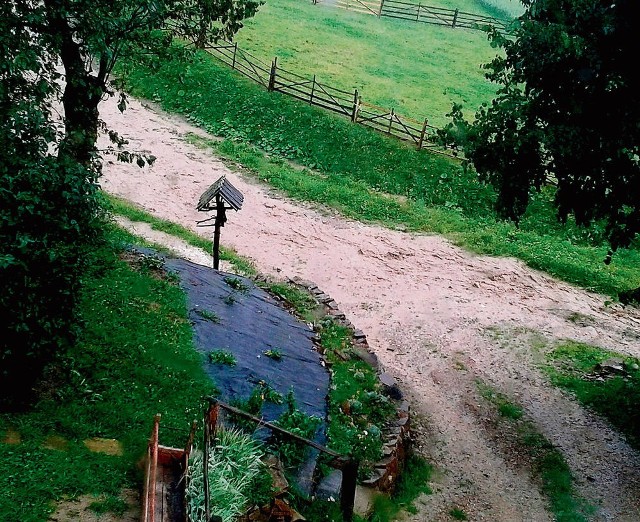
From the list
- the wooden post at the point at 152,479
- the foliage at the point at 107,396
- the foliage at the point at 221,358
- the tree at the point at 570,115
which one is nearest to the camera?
the wooden post at the point at 152,479

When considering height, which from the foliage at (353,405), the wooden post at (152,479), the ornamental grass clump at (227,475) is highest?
the wooden post at (152,479)

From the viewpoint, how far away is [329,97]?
86.6ft

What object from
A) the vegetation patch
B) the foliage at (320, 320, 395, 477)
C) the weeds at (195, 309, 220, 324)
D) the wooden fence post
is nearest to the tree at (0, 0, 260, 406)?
the weeds at (195, 309, 220, 324)

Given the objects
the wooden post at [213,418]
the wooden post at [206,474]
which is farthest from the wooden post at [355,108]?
the wooden post at [206,474]

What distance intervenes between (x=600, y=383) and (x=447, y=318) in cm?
386

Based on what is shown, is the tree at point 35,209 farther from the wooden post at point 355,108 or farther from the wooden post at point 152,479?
the wooden post at point 355,108

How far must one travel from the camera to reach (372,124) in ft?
83.1

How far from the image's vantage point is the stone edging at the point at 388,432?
9.81 m

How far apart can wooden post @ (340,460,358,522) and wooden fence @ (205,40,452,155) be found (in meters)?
18.0

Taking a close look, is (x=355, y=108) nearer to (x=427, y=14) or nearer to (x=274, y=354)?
(x=274, y=354)

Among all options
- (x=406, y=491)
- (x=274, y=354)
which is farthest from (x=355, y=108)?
(x=406, y=491)

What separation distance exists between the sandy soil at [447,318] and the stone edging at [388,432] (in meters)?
0.66

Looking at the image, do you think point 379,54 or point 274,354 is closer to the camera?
point 274,354

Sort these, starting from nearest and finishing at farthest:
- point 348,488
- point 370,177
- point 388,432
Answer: point 348,488 → point 388,432 → point 370,177
